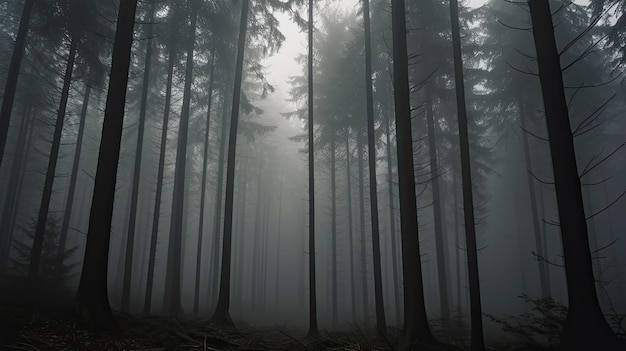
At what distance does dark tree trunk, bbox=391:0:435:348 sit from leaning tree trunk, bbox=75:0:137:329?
18.7 feet

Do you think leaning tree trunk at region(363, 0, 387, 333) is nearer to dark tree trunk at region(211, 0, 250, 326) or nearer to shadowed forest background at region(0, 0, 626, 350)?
shadowed forest background at region(0, 0, 626, 350)

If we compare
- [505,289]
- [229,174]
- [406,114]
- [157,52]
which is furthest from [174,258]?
[505,289]

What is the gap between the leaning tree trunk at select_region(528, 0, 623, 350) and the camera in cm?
519

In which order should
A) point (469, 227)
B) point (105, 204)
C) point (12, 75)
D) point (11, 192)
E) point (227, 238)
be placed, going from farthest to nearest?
point (11, 192) → point (12, 75) → point (227, 238) → point (469, 227) → point (105, 204)

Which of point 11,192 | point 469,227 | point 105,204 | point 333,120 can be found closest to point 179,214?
point 105,204

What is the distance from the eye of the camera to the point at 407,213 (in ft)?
24.2

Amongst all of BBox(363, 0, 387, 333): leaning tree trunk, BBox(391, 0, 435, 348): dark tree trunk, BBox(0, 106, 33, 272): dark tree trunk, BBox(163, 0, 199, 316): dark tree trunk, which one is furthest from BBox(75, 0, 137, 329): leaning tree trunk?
BBox(0, 106, 33, 272): dark tree trunk

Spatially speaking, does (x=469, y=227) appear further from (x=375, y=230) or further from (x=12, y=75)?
(x=12, y=75)

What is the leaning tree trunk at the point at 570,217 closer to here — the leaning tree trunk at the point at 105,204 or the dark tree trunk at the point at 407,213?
the dark tree trunk at the point at 407,213

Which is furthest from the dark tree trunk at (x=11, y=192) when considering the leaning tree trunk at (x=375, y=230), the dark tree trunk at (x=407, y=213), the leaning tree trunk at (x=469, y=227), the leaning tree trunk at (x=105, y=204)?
the leaning tree trunk at (x=469, y=227)

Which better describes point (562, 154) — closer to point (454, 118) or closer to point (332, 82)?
point (454, 118)

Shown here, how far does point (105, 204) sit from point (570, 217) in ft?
27.8

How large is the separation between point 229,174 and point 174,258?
4826 millimetres

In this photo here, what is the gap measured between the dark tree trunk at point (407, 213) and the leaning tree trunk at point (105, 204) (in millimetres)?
5697
